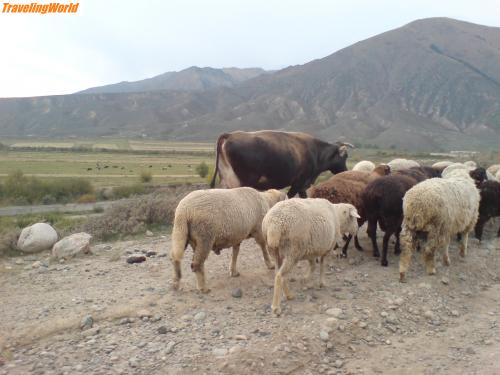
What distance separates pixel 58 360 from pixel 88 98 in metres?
169

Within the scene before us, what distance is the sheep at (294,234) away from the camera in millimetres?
6684

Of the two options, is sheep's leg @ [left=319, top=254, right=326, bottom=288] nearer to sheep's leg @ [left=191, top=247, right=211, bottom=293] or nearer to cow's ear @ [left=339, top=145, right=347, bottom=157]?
sheep's leg @ [left=191, top=247, right=211, bottom=293]

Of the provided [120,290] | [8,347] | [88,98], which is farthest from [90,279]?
[88,98]

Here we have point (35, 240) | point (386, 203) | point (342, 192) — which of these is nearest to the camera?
point (386, 203)

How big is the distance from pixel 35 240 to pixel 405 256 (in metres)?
8.61

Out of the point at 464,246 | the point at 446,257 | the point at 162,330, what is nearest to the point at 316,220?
the point at 162,330

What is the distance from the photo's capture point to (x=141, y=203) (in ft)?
43.9

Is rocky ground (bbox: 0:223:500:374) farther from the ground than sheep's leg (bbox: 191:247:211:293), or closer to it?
closer to it

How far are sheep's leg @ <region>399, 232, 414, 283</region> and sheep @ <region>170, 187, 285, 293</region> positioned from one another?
2.91 meters

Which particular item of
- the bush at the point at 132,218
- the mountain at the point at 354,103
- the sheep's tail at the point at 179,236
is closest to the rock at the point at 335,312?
the sheep's tail at the point at 179,236

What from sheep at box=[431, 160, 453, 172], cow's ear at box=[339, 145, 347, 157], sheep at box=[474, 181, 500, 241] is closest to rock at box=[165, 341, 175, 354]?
sheep at box=[474, 181, 500, 241]

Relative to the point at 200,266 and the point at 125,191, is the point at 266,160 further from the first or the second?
the point at 125,191

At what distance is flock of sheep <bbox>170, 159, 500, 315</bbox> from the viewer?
685 cm

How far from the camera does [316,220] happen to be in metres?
7.14
